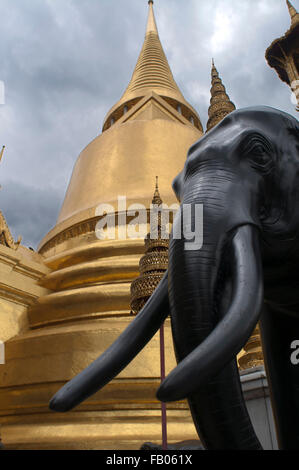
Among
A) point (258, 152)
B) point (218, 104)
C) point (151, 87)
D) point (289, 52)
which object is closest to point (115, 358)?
point (258, 152)

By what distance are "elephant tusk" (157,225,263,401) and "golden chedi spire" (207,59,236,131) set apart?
5.56 meters

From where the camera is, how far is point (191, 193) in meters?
1.00

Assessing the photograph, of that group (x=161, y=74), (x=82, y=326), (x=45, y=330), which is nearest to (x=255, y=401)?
(x=82, y=326)

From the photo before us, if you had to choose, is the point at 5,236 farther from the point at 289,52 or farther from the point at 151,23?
the point at 151,23

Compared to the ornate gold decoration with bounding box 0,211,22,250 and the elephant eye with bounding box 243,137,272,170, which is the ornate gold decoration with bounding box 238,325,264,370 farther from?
the ornate gold decoration with bounding box 0,211,22,250

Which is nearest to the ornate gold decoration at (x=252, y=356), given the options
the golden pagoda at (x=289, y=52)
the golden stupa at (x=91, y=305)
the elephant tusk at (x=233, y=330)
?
the golden stupa at (x=91, y=305)

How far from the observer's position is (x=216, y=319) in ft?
2.65

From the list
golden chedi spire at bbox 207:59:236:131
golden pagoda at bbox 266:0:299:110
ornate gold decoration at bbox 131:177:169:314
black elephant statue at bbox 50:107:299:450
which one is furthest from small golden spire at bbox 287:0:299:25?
black elephant statue at bbox 50:107:299:450

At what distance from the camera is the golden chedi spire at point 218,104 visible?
20.9ft

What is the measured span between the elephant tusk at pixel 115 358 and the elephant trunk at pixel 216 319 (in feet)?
0.47

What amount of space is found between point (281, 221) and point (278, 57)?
11.4m

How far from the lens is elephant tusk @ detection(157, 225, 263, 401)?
635mm

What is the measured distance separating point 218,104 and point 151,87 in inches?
162

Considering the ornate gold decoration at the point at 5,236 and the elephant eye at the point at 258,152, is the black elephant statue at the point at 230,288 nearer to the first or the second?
the elephant eye at the point at 258,152
